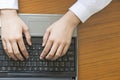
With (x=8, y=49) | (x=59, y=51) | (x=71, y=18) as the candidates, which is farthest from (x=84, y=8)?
(x=8, y=49)

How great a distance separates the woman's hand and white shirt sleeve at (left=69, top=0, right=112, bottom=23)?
2 centimetres

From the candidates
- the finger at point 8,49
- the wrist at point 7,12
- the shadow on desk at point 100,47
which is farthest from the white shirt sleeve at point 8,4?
the shadow on desk at point 100,47

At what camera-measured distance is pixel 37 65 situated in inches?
34.9

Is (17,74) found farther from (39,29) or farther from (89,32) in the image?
(89,32)

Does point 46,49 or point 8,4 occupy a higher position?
point 8,4

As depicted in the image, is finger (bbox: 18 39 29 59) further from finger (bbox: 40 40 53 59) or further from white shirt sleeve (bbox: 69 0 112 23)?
white shirt sleeve (bbox: 69 0 112 23)

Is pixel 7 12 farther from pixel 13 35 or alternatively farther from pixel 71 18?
pixel 71 18

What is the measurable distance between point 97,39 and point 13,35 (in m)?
0.26

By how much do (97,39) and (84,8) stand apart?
11cm

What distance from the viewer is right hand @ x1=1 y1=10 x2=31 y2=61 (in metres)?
0.88

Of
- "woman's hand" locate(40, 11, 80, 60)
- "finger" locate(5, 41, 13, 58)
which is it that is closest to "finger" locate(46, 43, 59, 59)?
"woman's hand" locate(40, 11, 80, 60)

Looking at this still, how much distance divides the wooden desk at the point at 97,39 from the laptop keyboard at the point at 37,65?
0.14 ft

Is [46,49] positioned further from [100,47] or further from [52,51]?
[100,47]

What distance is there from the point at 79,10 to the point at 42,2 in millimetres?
133
